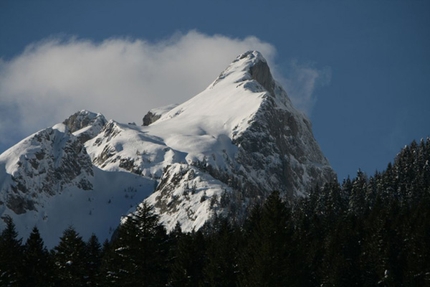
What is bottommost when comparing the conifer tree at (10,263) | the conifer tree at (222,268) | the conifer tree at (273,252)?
the conifer tree at (10,263)

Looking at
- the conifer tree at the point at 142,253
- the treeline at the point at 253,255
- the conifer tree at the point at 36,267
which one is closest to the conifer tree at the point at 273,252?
the treeline at the point at 253,255

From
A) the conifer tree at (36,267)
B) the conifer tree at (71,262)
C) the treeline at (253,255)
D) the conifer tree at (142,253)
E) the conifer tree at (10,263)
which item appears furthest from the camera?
the conifer tree at (71,262)

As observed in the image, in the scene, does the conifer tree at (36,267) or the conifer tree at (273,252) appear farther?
the conifer tree at (36,267)

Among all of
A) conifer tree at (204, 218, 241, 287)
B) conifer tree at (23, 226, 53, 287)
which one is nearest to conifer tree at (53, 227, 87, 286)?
conifer tree at (23, 226, 53, 287)

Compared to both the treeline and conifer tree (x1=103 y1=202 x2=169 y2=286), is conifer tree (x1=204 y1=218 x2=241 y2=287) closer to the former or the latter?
the treeline

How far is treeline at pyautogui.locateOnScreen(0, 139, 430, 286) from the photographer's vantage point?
62.5 metres

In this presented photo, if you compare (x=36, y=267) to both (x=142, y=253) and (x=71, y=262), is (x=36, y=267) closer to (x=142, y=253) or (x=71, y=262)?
(x=71, y=262)

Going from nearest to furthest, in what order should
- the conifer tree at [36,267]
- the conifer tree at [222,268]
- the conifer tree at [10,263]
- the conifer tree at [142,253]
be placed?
the conifer tree at [142,253] → the conifer tree at [10,263] → the conifer tree at [36,267] → the conifer tree at [222,268]

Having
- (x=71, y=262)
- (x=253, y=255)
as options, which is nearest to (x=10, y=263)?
(x=71, y=262)

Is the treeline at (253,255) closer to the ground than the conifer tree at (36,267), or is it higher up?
higher up

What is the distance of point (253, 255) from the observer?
68625 mm

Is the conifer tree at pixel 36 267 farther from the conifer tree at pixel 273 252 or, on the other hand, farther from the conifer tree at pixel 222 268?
the conifer tree at pixel 222 268

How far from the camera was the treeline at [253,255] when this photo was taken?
62469mm

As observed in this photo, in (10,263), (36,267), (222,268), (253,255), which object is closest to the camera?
(10,263)
